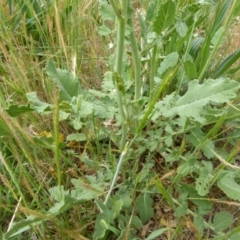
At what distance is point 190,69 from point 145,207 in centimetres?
39

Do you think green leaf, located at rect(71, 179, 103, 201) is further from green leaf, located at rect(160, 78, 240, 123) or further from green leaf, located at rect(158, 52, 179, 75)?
green leaf, located at rect(158, 52, 179, 75)

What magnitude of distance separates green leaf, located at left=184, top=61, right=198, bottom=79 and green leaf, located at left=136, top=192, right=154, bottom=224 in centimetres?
36

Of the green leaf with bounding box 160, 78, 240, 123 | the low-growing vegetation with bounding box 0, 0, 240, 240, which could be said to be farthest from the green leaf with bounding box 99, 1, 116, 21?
the green leaf with bounding box 160, 78, 240, 123

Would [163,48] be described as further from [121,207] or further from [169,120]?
[121,207]

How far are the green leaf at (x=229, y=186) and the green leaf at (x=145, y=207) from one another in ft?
0.58

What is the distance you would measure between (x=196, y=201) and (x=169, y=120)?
225mm

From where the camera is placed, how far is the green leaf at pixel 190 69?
3.82ft

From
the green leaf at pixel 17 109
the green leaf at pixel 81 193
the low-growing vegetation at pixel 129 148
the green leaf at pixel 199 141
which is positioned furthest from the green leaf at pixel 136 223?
the green leaf at pixel 17 109

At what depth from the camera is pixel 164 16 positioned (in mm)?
Answer: 997

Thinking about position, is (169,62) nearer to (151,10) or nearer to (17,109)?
(151,10)

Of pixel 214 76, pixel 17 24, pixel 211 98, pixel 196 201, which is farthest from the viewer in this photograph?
pixel 17 24

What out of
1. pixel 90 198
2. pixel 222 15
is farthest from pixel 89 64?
pixel 90 198

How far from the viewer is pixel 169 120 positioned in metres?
1.17

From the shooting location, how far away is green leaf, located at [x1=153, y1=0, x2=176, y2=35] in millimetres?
974
